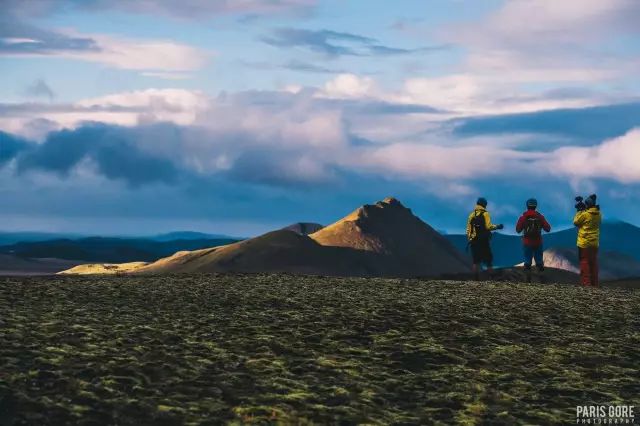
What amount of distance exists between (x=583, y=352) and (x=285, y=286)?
10.6 metres

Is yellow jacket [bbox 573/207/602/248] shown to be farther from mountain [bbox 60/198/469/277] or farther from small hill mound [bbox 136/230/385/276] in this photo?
small hill mound [bbox 136/230/385/276]

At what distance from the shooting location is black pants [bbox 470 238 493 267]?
97.3 ft

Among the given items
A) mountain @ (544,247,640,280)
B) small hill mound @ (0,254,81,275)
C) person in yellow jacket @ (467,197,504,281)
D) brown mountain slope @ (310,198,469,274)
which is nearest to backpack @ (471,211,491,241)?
person in yellow jacket @ (467,197,504,281)

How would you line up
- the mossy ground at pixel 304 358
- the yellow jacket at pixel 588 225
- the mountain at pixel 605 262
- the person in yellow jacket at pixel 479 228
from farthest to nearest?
the mountain at pixel 605 262 < the person in yellow jacket at pixel 479 228 < the yellow jacket at pixel 588 225 < the mossy ground at pixel 304 358

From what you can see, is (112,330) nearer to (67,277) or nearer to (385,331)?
(385,331)

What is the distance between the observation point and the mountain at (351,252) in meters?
85.4

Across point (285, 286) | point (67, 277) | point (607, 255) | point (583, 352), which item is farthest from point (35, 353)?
point (607, 255)

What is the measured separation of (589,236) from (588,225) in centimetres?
36

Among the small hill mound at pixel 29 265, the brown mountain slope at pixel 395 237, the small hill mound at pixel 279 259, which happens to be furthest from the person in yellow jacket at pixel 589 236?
the small hill mound at pixel 29 265

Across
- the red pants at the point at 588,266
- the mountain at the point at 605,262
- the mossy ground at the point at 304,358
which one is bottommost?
the mossy ground at the point at 304,358

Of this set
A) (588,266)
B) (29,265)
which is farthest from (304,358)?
(29,265)

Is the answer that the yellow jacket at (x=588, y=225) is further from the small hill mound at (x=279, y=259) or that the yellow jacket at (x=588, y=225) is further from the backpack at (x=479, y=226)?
the small hill mound at (x=279, y=259)

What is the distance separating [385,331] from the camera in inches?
602

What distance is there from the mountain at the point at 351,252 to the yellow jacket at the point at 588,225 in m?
53.4
